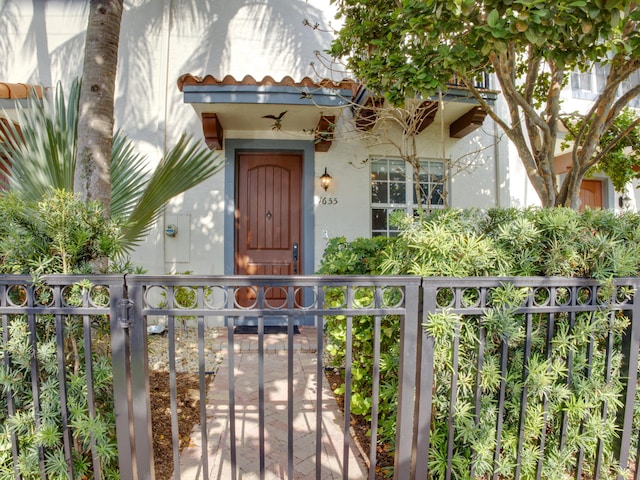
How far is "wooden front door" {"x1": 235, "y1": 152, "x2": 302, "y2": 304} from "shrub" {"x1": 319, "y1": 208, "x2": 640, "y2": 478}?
11.4 feet

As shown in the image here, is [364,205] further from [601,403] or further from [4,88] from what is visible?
[4,88]

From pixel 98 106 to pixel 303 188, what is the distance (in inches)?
131

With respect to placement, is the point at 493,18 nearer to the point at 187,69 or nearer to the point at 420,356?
the point at 420,356

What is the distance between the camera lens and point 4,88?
4012mm

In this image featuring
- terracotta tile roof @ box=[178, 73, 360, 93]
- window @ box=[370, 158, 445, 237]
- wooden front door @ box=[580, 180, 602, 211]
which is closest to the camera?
terracotta tile roof @ box=[178, 73, 360, 93]

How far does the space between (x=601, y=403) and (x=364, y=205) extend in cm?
381

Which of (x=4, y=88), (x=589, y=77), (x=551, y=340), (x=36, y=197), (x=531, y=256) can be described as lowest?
(x=551, y=340)

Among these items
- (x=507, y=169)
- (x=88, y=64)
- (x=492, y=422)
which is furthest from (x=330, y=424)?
(x=507, y=169)

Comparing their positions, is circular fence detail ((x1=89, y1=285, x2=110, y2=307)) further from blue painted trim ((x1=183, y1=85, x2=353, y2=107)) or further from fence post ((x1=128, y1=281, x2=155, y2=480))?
blue painted trim ((x1=183, y1=85, x2=353, y2=107))

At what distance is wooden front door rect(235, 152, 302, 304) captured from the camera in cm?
517

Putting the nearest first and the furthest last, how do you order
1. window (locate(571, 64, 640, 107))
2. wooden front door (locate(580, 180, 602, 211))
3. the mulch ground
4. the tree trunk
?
the tree trunk < the mulch ground < window (locate(571, 64, 640, 107)) < wooden front door (locate(580, 180, 602, 211))

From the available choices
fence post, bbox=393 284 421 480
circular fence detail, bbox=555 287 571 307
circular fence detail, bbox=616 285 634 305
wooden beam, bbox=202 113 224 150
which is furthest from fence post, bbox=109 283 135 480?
wooden beam, bbox=202 113 224 150

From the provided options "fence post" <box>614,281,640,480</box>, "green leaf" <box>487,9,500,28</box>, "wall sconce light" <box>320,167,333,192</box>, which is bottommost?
"fence post" <box>614,281,640,480</box>

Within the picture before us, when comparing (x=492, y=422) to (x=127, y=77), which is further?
(x=127, y=77)
